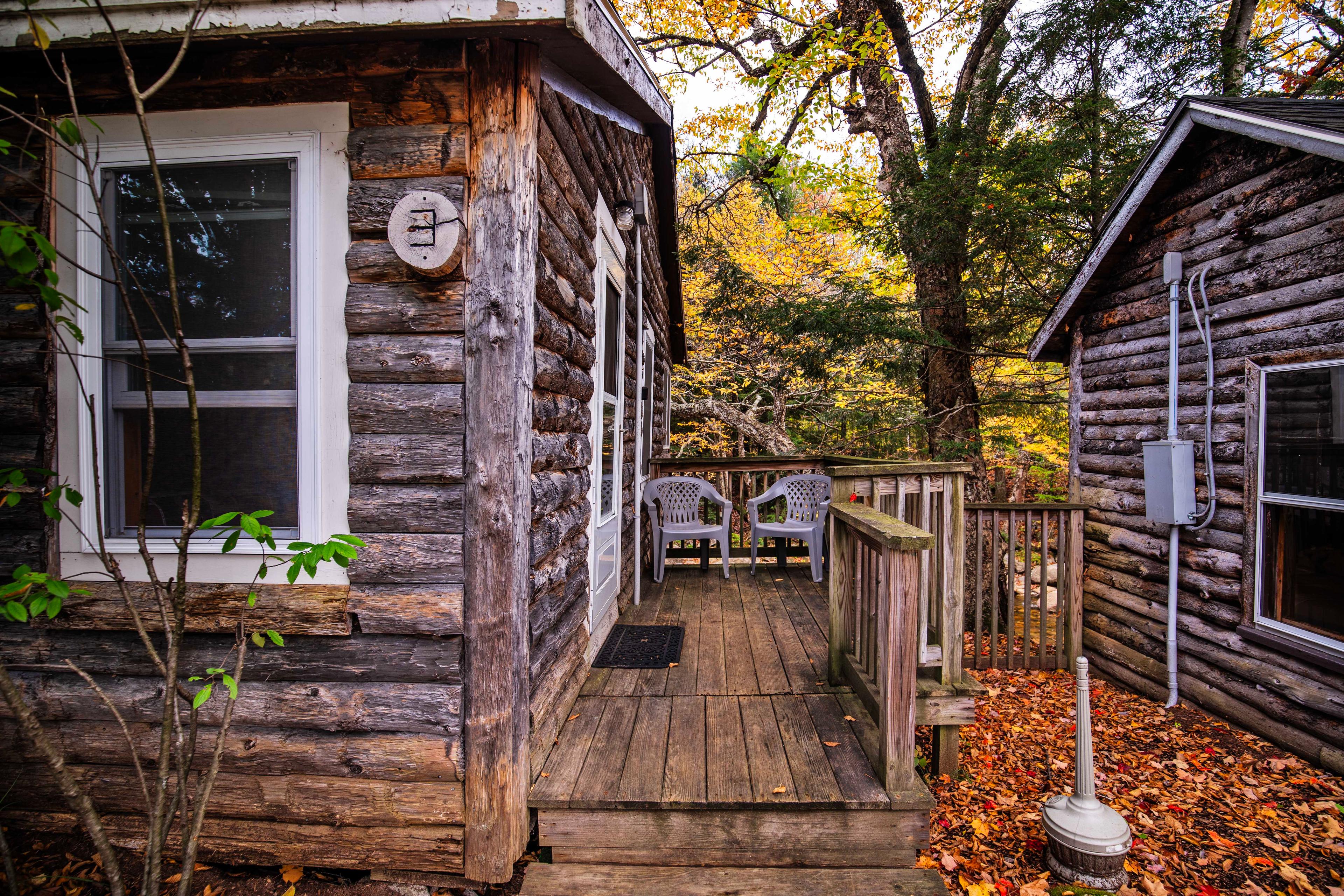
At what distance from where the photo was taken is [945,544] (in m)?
2.79

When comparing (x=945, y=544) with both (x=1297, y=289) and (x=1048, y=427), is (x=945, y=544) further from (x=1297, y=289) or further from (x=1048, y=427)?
(x=1048, y=427)

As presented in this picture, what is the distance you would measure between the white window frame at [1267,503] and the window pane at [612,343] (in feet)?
Result: 13.0

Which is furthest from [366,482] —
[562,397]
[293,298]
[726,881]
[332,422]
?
[726,881]

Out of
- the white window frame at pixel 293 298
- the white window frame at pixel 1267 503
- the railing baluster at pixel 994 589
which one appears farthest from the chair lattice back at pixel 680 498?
the white window frame at pixel 1267 503

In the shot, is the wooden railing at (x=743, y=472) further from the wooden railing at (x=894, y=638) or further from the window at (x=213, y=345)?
the window at (x=213, y=345)

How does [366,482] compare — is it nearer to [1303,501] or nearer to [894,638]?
[894,638]

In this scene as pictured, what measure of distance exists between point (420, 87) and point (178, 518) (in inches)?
70.7

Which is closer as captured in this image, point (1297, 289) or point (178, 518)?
point (178, 518)

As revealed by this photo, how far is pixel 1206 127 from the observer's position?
3949mm

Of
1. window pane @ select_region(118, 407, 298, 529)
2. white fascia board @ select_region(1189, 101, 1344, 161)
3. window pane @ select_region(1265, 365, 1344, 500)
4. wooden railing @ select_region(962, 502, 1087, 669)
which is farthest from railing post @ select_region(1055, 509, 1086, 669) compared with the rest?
window pane @ select_region(118, 407, 298, 529)

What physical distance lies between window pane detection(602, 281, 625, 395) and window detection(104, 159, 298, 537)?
5.39 feet

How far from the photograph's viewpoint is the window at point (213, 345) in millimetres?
2121

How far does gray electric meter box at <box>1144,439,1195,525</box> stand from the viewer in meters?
3.92

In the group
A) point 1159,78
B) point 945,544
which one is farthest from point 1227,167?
point 945,544
